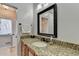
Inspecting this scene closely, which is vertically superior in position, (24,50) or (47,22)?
(47,22)

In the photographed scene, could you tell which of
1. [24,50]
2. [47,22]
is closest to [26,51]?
[24,50]

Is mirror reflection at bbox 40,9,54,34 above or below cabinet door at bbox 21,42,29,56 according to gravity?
above

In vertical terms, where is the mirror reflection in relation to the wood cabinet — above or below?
above

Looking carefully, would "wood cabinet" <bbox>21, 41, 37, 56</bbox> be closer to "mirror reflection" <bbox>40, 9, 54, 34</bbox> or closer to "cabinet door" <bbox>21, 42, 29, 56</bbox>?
"cabinet door" <bbox>21, 42, 29, 56</bbox>

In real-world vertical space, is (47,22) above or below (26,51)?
above

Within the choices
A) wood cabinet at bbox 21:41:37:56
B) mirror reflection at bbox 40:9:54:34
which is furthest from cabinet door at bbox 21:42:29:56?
mirror reflection at bbox 40:9:54:34

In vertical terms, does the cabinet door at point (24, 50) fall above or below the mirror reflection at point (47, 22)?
below

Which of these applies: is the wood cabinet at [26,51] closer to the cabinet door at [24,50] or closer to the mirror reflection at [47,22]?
the cabinet door at [24,50]

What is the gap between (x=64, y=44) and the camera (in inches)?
48.6

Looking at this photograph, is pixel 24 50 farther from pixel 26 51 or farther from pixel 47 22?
pixel 47 22

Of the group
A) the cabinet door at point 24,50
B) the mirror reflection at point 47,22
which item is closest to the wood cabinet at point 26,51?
the cabinet door at point 24,50

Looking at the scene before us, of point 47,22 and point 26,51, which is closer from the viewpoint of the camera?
point 26,51

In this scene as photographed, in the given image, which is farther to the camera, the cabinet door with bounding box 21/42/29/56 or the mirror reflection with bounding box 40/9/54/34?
the mirror reflection with bounding box 40/9/54/34

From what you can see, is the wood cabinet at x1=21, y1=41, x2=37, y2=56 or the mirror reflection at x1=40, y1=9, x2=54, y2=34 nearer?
the wood cabinet at x1=21, y1=41, x2=37, y2=56
